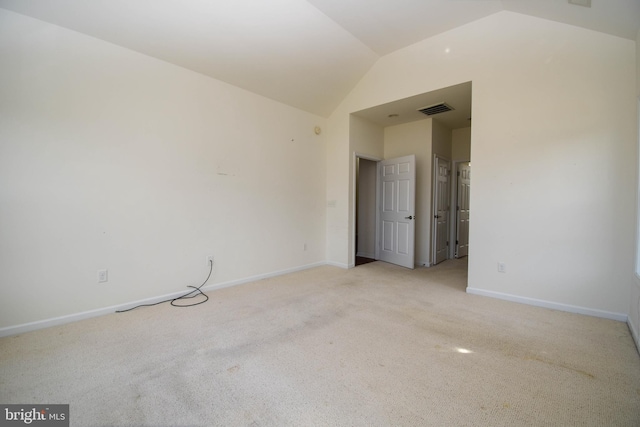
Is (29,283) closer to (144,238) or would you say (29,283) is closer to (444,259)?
(144,238)

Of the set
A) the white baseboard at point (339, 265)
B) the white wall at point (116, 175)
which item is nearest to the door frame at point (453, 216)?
the white baseboard at point (339, 265)

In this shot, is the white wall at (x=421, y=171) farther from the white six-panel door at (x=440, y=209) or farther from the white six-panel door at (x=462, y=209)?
the white six-panel door at (x=462, y=209)

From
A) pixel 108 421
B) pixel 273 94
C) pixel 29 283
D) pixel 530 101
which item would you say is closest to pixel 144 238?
pixel 29 283

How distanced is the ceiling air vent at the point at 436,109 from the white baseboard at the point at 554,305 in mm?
2688

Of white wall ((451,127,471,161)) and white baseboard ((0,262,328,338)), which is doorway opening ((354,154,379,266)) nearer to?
white wall ((451,127,471,161))

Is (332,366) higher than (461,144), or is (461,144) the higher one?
(461,144)

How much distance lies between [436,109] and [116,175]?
4385mm

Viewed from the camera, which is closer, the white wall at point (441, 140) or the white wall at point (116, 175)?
the white wall at point (116, 175)

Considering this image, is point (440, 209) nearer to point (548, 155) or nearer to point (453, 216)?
point (453, 216)

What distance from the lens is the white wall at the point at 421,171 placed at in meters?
4.94

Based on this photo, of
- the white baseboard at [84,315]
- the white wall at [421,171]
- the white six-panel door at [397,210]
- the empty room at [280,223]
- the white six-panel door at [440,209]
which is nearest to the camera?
the empty room at [280,223]

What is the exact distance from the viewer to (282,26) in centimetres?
312

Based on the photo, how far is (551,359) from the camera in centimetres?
201

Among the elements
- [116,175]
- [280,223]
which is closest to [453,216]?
[280,223]
